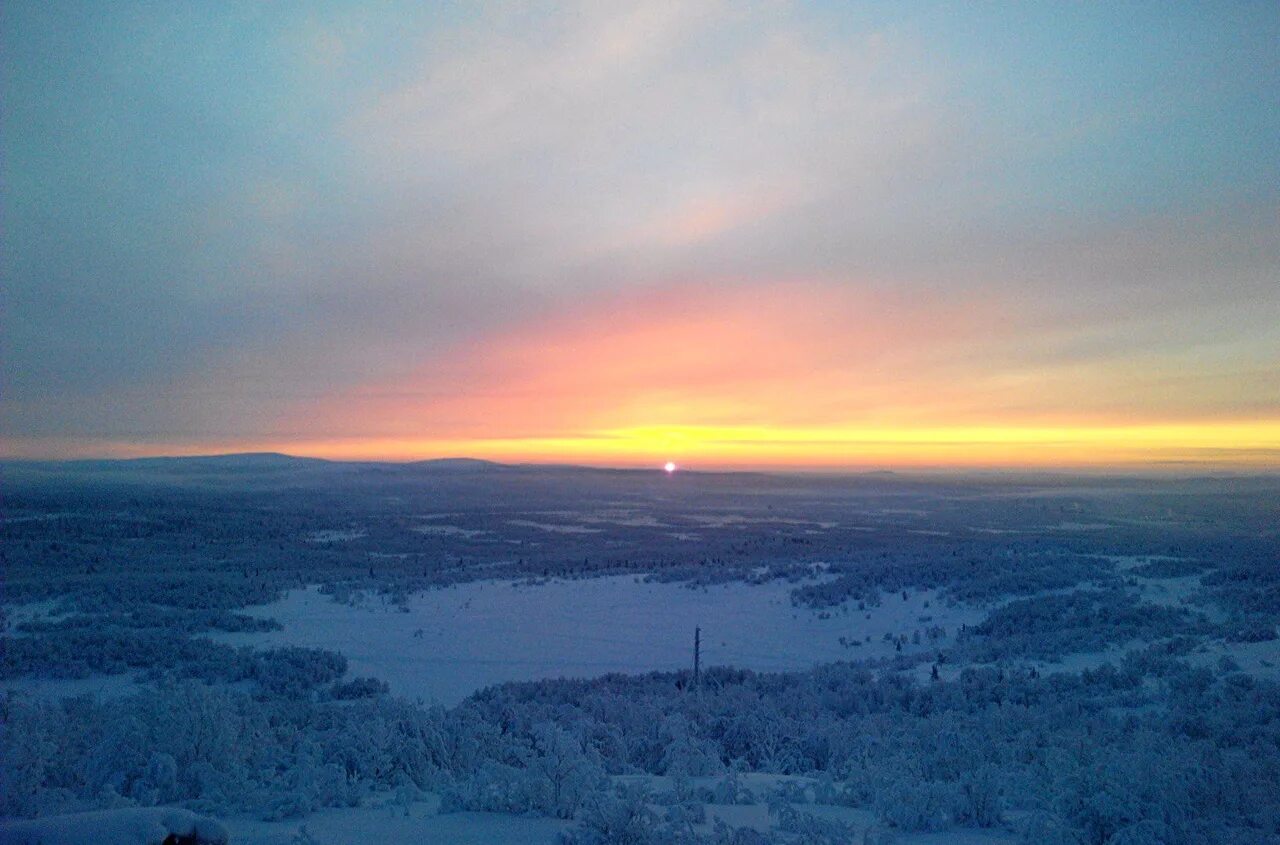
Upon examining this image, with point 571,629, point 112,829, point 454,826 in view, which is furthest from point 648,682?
point 112,829

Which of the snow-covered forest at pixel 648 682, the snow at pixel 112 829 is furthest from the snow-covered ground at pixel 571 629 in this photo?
the snow at pixel 112 829

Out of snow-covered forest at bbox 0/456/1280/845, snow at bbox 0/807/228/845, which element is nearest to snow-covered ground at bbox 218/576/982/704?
snow-covered forest at bbox 0/456/1280/845

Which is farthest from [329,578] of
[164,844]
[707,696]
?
[164,844]

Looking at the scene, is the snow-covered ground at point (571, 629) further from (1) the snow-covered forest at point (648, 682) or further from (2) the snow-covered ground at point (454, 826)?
(2) the snow-covered ground at point (454, 826)

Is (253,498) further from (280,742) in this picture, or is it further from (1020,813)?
(1020,813)

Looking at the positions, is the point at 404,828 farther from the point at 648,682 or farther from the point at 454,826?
the point at 648,682

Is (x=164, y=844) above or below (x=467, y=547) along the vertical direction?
above

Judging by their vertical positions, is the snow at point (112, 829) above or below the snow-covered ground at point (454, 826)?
above
